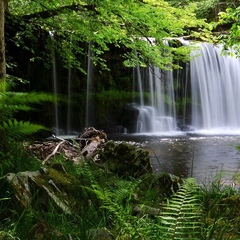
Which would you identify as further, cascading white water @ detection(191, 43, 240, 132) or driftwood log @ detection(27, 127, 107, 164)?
cascading white water @ detection(191, 43, 240, 132)

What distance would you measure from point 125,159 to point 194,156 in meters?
4.63

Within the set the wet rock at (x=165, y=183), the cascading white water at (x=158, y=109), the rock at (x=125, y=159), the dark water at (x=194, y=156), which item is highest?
the cascading white water at (x=158, y=109)

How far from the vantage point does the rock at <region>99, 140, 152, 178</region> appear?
185 inches

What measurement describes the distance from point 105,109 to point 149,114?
2049mm

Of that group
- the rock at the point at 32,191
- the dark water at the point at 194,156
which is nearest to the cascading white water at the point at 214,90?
the dark water at the point at 194,156

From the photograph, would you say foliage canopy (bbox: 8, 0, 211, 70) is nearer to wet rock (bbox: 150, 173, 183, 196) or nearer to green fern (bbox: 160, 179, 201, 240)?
wet rock (bbox: 150, 173, 183, 196)

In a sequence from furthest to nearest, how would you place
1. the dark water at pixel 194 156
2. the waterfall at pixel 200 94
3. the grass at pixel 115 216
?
the waterfall at pixel 200 94
the dark water at pixel 194 156
the grass at pixel 115 216

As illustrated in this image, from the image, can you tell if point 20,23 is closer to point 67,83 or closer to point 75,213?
point 75,213

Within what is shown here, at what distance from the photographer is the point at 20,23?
695 centimetres

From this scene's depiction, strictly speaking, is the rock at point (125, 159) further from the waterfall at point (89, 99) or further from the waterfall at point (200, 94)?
the waterfall at point (200, 94)

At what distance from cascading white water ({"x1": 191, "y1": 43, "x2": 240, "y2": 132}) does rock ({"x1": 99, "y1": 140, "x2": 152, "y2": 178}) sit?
12.3 meters

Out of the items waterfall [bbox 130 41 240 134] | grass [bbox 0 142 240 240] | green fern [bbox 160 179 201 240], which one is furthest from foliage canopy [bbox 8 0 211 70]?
waterfall [bbox 130 41 240 134]

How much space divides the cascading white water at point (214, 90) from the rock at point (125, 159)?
1232cm

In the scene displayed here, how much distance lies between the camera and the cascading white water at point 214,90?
1723 cm
